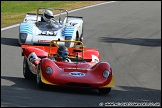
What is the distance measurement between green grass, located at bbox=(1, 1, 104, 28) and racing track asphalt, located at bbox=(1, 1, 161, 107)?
1.80 meters

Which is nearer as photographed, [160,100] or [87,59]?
[160,100]

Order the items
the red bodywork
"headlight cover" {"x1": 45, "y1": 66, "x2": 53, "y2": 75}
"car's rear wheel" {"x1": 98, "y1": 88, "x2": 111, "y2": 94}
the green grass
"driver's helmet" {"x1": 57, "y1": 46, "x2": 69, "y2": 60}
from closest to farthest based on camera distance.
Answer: the red bodywork, "headlight cover" {"x1": 45, "y1": 66, "x2": 53, "y2": 75}, "car's rear wheel" {"x1": 98, "y1": 88, "x2": 111, "y2": 94}, "driver's helmet" {"x1": 57, "y1": 46, "x2": 69, "y2": 60}, the green grass

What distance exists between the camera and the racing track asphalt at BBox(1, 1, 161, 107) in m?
12.6

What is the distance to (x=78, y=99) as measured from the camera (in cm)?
1259

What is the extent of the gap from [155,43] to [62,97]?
1127cm

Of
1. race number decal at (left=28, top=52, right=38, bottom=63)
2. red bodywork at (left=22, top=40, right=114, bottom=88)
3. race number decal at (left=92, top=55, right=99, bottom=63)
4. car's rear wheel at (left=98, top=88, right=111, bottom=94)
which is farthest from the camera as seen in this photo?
race number decal at (left=92, top=55, right=99, bottom=63)

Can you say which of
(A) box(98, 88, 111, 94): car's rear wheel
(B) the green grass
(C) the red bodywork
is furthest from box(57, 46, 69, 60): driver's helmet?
(B) the green grass

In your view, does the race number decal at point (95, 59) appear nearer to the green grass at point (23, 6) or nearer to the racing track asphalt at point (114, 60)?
the racing track asphalt at point (114, 60)

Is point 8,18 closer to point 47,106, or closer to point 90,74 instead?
point 90,74

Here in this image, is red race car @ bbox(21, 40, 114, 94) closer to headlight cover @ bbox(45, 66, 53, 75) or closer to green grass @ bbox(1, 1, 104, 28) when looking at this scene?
headlight cover @ bbox(45, 66, 53, 75)

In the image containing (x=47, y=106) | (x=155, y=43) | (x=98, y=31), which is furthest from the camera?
(x=98, y=31)

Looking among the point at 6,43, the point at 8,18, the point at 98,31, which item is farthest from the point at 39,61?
the point at 8,18

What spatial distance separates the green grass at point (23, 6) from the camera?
29.8m

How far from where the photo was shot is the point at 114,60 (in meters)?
18.9
